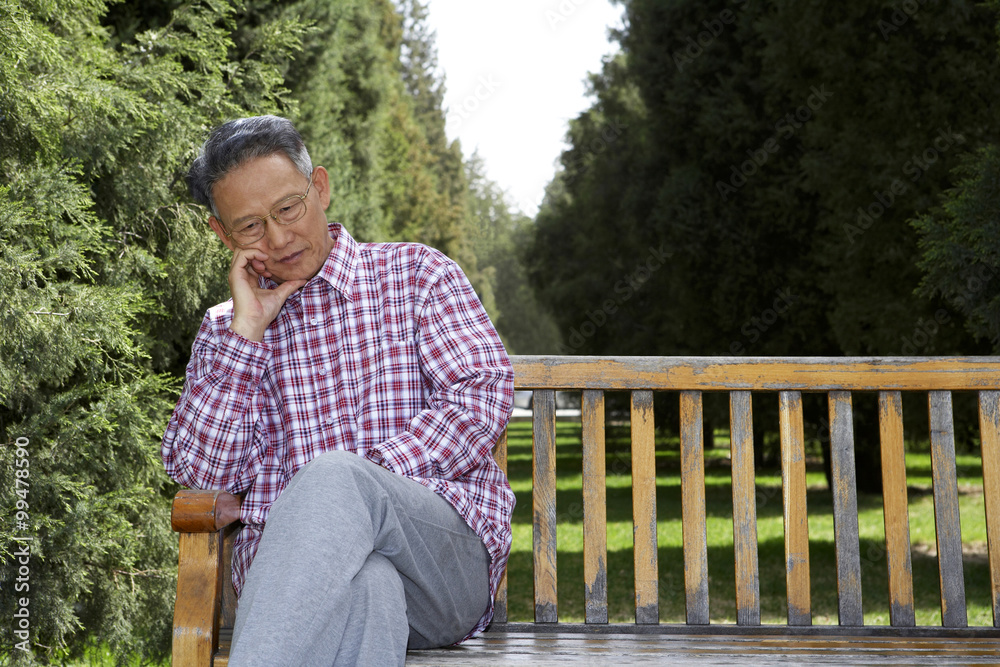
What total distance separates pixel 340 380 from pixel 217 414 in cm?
31

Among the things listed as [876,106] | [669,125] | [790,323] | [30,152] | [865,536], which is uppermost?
[669,125]

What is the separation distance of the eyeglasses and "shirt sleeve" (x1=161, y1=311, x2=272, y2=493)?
25 centimetres

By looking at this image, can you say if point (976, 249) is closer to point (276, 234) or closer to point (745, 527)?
point (745, 527)

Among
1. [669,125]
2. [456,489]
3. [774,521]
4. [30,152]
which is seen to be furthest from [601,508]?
[669,125]

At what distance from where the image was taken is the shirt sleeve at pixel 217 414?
223 cm

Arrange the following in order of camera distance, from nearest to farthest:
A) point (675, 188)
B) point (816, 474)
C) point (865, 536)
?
1. point (865, 536)
2. point (675, 188)
3. point (816, 474)

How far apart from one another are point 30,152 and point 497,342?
2.21m

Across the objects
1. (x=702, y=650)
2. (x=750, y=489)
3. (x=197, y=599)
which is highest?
(x=750, y=489)

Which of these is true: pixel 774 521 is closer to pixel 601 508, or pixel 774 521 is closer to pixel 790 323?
pixel 790 323

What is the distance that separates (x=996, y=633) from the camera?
2457 millimetres

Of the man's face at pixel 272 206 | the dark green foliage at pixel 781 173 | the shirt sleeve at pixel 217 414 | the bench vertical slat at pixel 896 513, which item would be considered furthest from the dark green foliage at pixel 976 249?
the shirt sleeve at pixel 217 414

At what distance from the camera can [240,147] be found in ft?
7.55

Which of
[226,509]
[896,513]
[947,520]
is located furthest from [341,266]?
[947,520]

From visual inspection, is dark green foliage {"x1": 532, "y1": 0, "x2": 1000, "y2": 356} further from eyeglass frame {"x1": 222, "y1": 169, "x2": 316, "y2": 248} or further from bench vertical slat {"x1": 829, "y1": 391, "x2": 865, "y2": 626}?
eyeglass frame {"x1": 222, "y1": 169, "x2": 316, "y2": 248}
